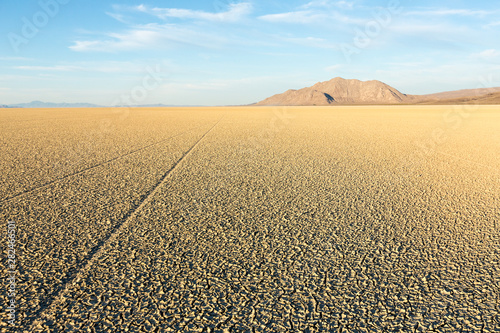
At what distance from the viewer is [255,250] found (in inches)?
125

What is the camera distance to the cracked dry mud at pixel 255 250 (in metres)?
2.22

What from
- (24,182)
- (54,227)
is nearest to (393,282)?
(54,227)

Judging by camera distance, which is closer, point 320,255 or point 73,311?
point 73,311

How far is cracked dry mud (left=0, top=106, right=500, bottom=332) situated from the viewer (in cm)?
222

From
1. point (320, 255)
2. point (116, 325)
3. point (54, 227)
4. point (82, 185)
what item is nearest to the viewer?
point (116, 325)

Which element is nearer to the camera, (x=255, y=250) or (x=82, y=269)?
(x=82, y=269)

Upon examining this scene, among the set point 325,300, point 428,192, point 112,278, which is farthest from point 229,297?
point 428,192

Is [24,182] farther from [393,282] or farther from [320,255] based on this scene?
[393,282]

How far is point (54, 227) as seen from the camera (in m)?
3.74

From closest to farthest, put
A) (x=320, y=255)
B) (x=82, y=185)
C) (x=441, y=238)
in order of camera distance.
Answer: (x=320, y=255) < (x=441, y=238) < (x=82, y=185)

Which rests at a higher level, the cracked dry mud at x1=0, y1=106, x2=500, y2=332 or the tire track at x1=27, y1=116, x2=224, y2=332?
the tire track at x1=27, y1=116, x2=224, y2=332

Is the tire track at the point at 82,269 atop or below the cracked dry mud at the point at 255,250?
atop

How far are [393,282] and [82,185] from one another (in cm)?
497

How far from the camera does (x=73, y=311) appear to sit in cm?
225
